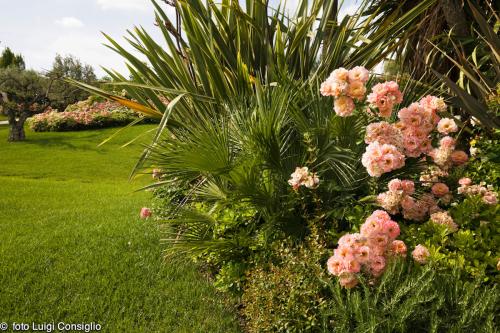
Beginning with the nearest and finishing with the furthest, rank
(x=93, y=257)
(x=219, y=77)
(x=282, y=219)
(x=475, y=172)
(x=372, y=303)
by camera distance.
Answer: (x=372, y=303), (x=282, y=219), (x=475, y=172), (x=219, y=77), (x=93, y=257)

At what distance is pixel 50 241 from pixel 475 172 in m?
4.28

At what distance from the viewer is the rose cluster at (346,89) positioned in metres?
2.91

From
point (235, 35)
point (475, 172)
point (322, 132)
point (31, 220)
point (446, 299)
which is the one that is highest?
point (235, 35)

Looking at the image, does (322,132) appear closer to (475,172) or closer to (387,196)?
(387,196)

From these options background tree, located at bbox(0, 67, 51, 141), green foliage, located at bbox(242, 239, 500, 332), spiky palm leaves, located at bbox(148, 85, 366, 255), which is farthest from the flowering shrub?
green foliage, located at bbox(242, 239, 500, 332)

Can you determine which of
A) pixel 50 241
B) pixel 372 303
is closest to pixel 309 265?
pixel 372 303

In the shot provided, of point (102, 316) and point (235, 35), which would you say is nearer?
point (102, 316)

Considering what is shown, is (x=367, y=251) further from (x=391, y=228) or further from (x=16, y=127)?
(x=16, y=127)

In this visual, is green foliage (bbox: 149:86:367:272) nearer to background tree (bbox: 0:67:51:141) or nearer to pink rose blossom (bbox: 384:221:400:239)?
pink rose blossom (bbox: 384:221:400:239)

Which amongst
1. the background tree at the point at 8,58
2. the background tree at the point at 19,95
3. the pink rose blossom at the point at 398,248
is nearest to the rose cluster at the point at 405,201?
the pink rose blossom at the point at 398,248

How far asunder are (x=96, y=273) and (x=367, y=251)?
255 centimetres

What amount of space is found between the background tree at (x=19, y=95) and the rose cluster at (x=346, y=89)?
55.8 ft

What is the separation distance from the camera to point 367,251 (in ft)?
8.08

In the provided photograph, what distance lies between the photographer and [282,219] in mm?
3168
